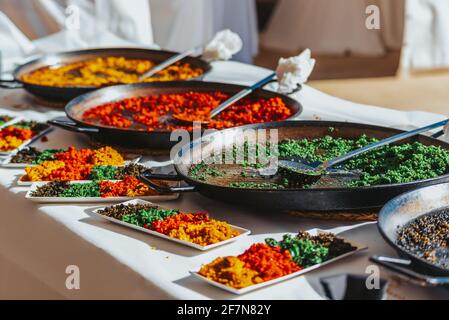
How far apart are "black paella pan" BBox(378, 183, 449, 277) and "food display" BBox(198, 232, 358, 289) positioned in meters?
0.07

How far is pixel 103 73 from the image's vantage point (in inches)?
97.2

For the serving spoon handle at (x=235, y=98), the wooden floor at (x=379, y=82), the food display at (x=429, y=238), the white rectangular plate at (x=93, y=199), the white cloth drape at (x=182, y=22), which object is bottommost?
the wooden floor at (x=379, y=82)

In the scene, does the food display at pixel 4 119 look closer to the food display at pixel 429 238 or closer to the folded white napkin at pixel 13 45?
the folded white napkin at pixel 13 45

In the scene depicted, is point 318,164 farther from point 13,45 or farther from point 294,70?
point 13,45

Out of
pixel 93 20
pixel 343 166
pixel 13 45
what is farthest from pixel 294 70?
pixel 93 20

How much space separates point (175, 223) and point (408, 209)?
1.26ft

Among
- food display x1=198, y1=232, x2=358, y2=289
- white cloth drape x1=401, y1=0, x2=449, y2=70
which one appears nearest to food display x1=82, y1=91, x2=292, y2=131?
food display x1=198, y1=232, x2=358, y2=289

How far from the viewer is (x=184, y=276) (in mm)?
1131

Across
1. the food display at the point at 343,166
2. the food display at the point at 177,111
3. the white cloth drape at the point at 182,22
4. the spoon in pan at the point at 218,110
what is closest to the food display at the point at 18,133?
the food display at the point at 177,111

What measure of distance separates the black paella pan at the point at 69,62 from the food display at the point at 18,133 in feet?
0.54

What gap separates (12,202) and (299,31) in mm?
5045

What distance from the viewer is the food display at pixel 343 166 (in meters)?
1.35

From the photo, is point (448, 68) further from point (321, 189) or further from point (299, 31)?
point (321, 189)

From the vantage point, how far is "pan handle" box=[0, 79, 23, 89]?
229cm
